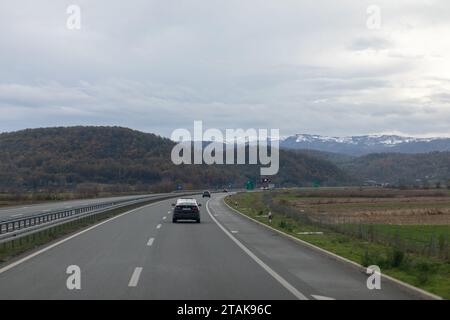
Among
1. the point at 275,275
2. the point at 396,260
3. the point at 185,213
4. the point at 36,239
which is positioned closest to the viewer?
the point at 275,275

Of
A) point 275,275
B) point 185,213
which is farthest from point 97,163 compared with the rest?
point 275,275

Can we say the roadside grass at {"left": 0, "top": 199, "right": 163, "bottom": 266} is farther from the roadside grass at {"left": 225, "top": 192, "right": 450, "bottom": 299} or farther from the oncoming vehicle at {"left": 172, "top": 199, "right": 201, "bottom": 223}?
the roadside grass at {"left": 225, "top": 192, "right": 450, "bottom": 299}

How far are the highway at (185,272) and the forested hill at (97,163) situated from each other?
114m

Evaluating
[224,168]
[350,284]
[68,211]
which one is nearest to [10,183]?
[224,168]

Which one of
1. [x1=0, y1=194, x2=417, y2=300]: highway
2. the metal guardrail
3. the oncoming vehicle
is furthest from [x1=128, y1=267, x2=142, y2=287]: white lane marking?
the oncoming vehicle

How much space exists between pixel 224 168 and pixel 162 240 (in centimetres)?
17373

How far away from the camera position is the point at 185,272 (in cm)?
1550

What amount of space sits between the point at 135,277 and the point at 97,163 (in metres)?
145

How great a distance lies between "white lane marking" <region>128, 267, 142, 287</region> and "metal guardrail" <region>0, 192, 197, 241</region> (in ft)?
18.1

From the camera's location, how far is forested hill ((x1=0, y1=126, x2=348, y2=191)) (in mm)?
142375

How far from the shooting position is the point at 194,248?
21.8m

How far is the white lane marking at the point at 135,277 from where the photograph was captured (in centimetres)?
1345

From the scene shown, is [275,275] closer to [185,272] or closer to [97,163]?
[185,272]
